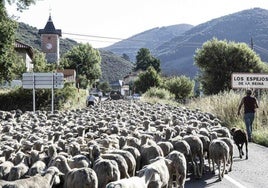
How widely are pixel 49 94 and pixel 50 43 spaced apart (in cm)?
8060

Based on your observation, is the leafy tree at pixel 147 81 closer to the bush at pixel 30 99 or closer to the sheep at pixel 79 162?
the bush at pixel 30 99

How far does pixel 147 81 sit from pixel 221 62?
29568 mm

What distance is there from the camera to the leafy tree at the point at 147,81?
77625mm

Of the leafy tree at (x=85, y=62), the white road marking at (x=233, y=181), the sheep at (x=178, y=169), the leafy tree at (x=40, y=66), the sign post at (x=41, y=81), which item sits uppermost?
the leafy tree at (x=85, y=62)

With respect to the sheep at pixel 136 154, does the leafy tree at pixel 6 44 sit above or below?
above

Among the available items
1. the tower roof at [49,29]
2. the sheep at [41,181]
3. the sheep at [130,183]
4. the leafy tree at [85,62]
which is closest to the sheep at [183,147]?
the sheep at [130,183]

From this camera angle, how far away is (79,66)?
338 feet

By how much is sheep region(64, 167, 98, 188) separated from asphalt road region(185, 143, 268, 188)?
11.1ft

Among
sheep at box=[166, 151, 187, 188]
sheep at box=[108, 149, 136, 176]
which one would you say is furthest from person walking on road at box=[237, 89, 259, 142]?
sheep at box=[108, 149, 136, 176]

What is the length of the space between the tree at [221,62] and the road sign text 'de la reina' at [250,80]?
25.1 meters

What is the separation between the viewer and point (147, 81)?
256ft

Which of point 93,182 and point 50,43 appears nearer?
point 93,182

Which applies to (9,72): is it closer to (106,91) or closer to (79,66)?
(79,66)

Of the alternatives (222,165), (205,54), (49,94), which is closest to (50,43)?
(205,54)
